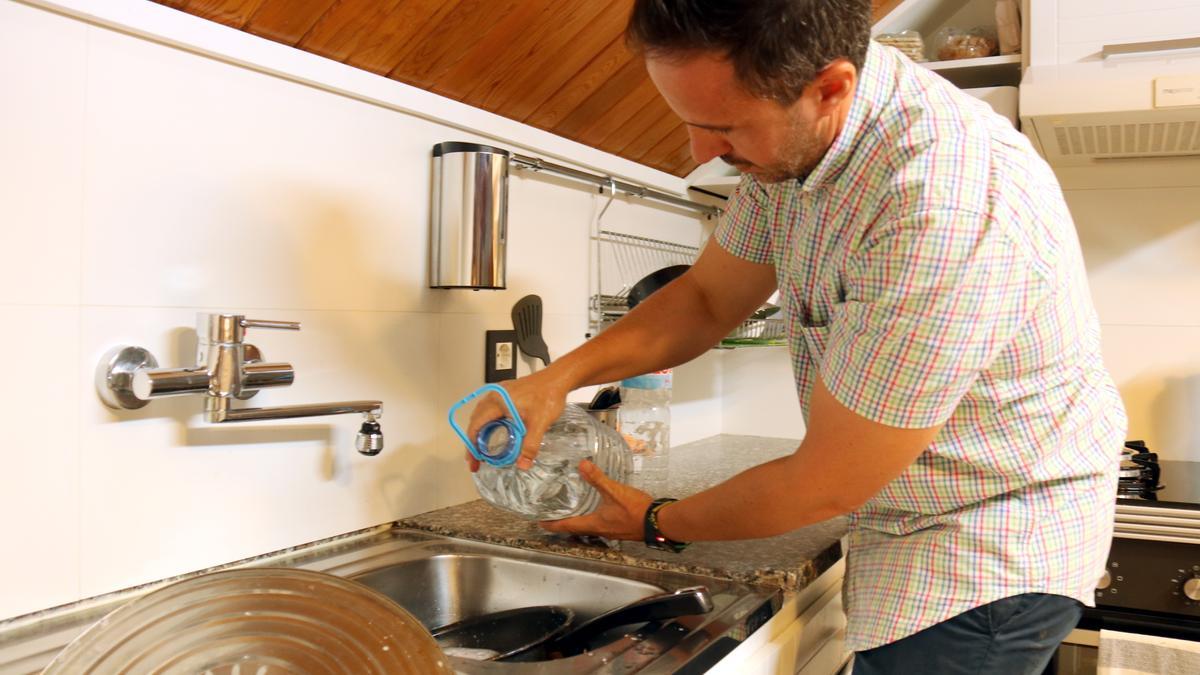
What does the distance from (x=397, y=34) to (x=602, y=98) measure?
51 cm

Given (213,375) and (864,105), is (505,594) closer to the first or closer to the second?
(213,375)

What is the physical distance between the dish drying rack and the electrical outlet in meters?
0.28

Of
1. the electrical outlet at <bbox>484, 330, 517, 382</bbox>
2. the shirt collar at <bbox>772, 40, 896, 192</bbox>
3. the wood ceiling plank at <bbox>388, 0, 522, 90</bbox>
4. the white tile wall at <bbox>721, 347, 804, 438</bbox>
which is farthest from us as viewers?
the white tile wall at <bbox>721, 347, 804, 438</bbox>

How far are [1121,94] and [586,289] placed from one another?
0.98 meters

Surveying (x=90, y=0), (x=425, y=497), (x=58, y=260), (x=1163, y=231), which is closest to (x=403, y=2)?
(x=90, y=0)

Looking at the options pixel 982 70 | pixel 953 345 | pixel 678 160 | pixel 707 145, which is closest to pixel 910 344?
pixel 953 345

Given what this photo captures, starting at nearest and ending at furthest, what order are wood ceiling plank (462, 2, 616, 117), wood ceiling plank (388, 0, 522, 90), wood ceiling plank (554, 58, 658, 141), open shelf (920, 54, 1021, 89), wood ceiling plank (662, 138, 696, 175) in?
wood ceiling plank (388, 0, 522, 90)
wood ceiling plank (462, 2, 616, 117)
wood ceiling plank (554, 58, 658, 141)
open shelf (920, 54, 1021, 89)
wood ceiling plank (662, 138, 696, 175)

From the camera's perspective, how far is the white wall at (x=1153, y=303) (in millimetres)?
2035

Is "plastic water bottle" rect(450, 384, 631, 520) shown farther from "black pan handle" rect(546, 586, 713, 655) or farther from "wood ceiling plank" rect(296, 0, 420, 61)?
"wood ceiling plank" rect(296, 0, 420, 61)

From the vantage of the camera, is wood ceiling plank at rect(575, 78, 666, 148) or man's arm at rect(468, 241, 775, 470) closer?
man's arm at rect(468, 241, 775, 470)

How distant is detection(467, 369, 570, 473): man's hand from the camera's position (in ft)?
3.42

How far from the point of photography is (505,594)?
119 cm

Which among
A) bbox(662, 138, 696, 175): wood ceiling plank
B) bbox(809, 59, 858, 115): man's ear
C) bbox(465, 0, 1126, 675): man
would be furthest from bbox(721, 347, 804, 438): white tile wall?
bbox(809, 59, 858, 115): man's ear

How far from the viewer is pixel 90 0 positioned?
912 millimetres
